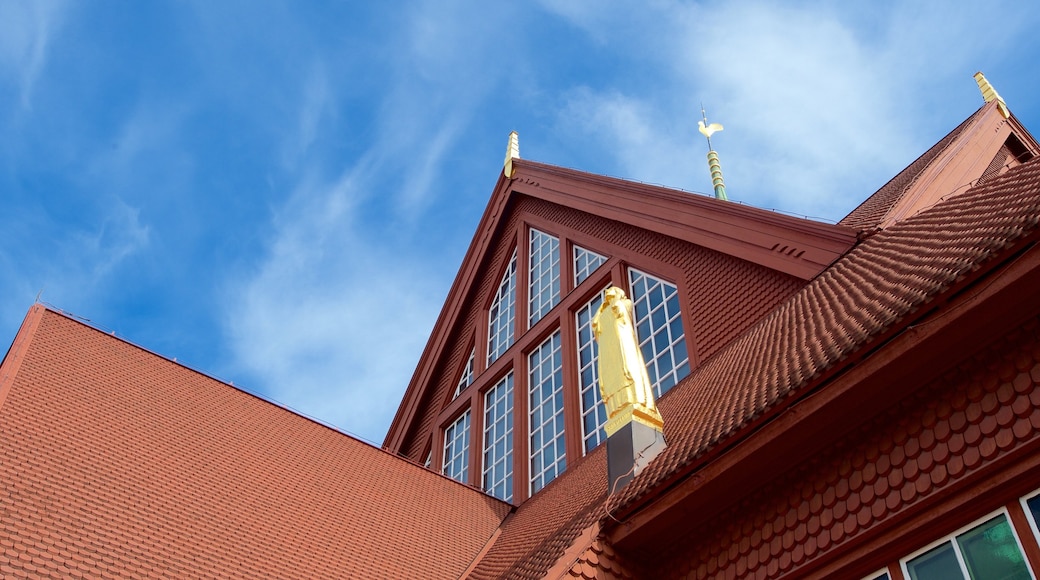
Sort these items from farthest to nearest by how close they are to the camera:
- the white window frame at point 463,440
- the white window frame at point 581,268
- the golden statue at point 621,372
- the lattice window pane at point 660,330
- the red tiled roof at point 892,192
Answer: the white window frame at point 463,440, the white window frame at point 581,268, the lattice window pane at point 660,330, the red tiled roof at point 892,192, the golden statue at point 621,372

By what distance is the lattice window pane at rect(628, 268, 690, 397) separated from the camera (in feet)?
48.1

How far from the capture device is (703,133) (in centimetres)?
2941

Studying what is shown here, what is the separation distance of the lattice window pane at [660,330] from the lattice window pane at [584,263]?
64.1 inches

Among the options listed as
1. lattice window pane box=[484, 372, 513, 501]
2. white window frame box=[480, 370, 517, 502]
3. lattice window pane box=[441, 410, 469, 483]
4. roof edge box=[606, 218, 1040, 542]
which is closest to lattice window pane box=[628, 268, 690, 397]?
white window frame box=[480, 370, 517, 502]

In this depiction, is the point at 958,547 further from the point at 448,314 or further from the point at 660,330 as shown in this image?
the point at 448,314

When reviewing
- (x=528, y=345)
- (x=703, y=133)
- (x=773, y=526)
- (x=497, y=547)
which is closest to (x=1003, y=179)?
(x=773, y=526)

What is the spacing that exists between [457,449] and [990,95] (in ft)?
44.1

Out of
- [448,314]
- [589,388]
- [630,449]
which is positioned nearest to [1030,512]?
[630,449]

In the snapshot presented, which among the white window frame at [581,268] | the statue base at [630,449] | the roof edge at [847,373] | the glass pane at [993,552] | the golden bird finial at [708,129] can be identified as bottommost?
the glass pane at [993,552]

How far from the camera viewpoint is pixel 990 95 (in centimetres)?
1795

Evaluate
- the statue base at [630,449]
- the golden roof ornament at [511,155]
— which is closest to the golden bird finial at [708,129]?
the golden roof ornament at [511,155]

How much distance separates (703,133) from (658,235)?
1349 centimetres

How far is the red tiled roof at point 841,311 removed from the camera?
6621 millimetres

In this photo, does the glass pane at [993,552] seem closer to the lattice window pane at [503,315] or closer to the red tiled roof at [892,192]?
the red tiled roof at [892,192]
